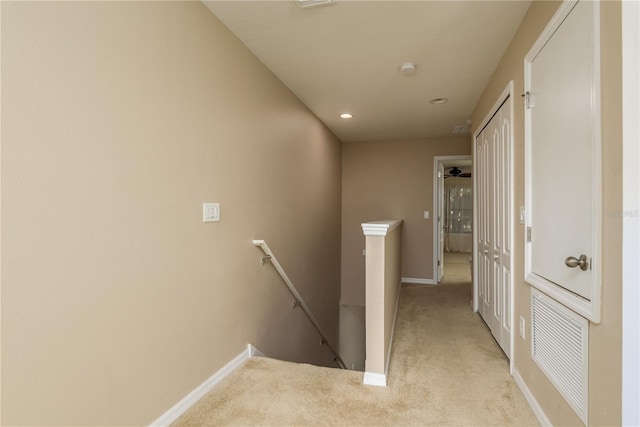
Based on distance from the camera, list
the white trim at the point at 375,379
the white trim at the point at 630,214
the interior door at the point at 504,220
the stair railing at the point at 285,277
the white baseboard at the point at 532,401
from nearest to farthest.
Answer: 1. the white trim at the point at 630,214
2. the white baseboard at the point at 532,401
3. the white trim at the point at 375,379
4. the interior door at the point at 504,220
5. the stair railing at the point at 285,277

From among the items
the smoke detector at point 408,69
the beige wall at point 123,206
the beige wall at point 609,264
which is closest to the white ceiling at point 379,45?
the smoke detector at point 408,69

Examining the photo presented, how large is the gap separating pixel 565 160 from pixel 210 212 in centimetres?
192

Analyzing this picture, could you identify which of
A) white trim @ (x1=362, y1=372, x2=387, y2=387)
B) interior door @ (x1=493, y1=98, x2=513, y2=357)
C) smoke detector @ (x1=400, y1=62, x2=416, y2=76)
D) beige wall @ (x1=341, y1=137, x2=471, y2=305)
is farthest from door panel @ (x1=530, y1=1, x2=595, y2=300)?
beige wall @ (x1=341, y1=137, x2=471, y2=305)

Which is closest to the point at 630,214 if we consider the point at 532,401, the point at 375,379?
the point at 532,401

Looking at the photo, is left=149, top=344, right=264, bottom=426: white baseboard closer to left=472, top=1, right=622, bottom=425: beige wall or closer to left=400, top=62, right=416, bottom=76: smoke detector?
left=472, top=1, right=622, bottom=425: beige wall

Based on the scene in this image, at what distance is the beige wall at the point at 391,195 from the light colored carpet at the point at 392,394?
2.56 meters

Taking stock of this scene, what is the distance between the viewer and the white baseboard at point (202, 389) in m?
1.64

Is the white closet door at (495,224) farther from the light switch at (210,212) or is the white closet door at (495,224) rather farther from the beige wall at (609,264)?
the light switch at (210,212)

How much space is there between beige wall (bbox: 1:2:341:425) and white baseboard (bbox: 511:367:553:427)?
186cm

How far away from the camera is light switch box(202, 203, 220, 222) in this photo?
6.36ft

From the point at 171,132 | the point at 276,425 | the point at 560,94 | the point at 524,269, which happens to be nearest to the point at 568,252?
the point at 524,269

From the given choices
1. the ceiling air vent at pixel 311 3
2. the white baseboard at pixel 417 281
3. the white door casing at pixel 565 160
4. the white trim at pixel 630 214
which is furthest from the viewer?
the white baseboard at pixel 417 281

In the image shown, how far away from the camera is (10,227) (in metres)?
1.02

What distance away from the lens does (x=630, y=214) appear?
3.27ft
